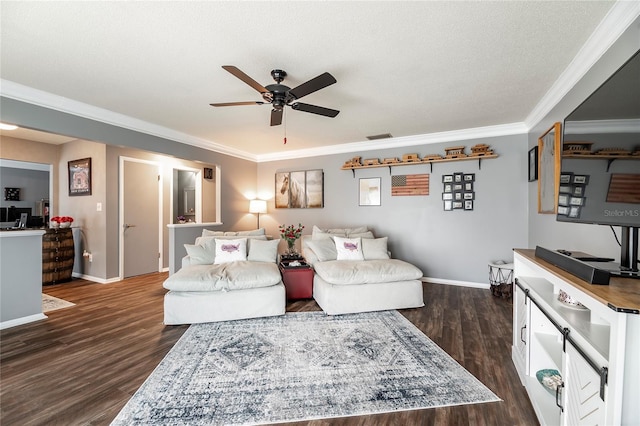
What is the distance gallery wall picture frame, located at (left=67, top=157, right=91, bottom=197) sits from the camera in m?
4.75

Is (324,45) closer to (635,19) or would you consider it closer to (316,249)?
(635,19)

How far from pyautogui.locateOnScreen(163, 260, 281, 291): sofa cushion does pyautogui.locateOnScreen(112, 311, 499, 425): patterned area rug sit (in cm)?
43

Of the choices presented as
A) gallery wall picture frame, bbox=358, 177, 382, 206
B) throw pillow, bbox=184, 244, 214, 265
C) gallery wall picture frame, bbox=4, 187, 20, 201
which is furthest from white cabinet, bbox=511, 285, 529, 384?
gallery wall picture frame, bbox=4, 187, 20, 201

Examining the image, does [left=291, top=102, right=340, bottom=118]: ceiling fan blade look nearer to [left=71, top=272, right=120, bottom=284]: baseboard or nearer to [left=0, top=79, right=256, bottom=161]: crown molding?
[left=0, top=79, right=256, bottom=161]: crown molding

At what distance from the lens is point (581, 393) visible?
113cm

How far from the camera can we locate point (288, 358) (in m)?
2.22

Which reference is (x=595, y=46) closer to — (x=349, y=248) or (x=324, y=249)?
(x=349, y=248)

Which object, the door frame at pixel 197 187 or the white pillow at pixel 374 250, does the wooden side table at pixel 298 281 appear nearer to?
the white pillow at pixel 374 250

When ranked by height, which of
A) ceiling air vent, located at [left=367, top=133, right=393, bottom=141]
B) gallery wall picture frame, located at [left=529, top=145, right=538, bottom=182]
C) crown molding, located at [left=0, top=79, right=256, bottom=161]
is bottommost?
gallery wall picture frame, located at [left=529, top=145, right=538, bottom=182]

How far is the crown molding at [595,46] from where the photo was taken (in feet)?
5.48

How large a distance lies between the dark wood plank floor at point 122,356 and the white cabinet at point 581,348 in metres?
0.25

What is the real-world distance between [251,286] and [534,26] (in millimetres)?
3313

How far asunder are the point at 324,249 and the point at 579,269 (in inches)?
115

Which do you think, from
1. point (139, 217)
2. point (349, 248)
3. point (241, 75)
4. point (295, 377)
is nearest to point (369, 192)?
point (349, 248)
